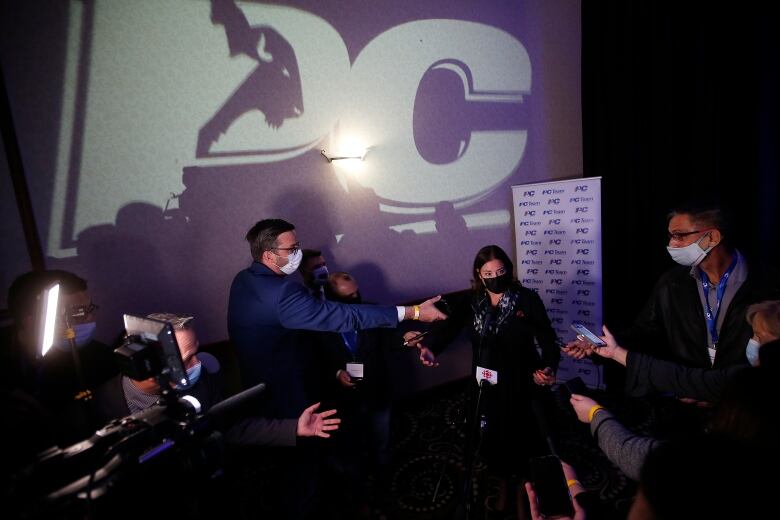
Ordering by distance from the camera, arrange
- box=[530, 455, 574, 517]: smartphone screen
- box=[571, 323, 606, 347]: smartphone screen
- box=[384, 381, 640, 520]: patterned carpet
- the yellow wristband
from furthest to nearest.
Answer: box=[384, 381, 640, 520]: patterned carpet, box=[571, 323, 606, 347]: smartphone screen, the yellow wristband, box=[530, 455, 574, 517]: smartphone screen

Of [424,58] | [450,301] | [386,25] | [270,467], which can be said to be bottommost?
[270,467]

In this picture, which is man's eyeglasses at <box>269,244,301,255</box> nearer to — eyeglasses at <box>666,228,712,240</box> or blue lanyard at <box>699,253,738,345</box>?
eyeglasses at <box>666,228,712,240</box>

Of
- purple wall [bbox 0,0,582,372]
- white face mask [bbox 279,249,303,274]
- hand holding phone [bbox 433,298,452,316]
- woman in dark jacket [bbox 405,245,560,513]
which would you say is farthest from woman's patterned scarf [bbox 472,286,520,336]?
purple wall [bbox 0,0,582,372]

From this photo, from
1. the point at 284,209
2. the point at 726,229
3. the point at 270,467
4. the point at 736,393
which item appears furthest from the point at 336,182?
the point at 736,393

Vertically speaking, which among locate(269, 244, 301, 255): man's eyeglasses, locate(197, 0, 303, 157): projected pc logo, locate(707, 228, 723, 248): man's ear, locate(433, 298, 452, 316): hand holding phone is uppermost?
locate(197, 0, 303, 157): projected pc logo

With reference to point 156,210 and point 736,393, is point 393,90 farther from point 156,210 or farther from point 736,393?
point 736,393

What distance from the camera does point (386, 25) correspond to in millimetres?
3088

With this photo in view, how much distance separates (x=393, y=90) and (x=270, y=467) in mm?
3257

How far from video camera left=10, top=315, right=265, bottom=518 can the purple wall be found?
5.10 ft

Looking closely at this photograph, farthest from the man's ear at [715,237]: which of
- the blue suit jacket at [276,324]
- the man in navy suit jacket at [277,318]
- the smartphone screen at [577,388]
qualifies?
the blue suit jacket at [276,324]

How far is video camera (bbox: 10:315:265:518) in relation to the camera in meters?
0.79

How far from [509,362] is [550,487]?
105 cm

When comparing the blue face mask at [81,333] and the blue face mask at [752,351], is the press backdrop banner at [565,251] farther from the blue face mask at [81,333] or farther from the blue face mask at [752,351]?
the blue face mask at [81,333]

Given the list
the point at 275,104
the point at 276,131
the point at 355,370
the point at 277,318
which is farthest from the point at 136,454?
the point at 275,104
